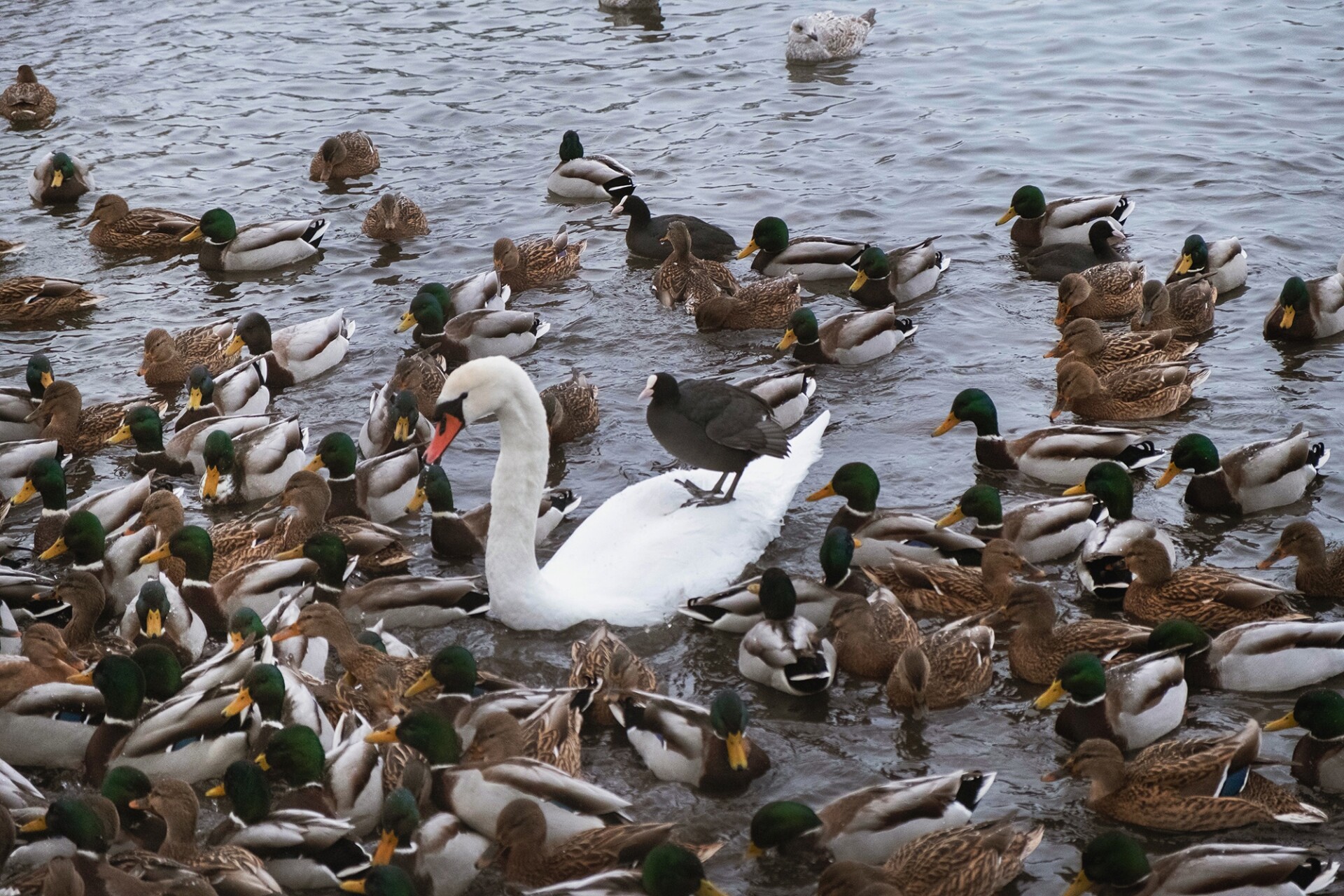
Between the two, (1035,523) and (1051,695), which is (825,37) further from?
(1051,695)

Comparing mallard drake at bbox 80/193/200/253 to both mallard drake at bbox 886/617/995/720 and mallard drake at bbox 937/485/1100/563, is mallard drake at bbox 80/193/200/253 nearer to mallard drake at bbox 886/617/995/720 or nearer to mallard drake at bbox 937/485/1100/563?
mallard drake at bbox 937/485/1100/563

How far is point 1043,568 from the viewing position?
8.05 m

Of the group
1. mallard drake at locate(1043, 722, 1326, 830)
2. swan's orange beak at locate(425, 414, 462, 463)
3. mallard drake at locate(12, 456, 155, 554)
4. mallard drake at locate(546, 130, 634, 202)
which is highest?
swan's orange beak at locate(425, 414, 462, 463)

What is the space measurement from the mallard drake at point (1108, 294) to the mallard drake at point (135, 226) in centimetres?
695

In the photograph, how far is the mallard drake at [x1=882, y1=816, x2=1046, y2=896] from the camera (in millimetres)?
5523

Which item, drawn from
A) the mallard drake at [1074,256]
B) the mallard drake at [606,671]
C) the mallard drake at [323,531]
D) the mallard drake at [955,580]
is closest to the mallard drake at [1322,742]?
the mallard drake at [955,580]

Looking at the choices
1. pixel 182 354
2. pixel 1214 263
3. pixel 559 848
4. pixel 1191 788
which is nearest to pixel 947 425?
pixel 1214 263

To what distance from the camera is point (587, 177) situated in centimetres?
1340

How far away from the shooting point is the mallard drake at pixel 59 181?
1344 cm

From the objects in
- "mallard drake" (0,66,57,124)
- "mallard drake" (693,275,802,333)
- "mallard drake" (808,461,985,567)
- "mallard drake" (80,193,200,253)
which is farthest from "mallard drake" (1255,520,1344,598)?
"mallard drake" (0,66,57,124)

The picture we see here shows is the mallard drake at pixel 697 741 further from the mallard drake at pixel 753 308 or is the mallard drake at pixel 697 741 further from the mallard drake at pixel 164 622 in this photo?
the mallard drake at pixel 753 308

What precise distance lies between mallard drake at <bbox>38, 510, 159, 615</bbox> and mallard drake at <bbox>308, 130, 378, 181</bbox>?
6578mm

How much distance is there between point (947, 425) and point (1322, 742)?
3.50 metres

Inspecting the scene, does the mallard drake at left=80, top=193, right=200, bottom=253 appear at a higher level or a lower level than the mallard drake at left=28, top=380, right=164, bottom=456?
higher
